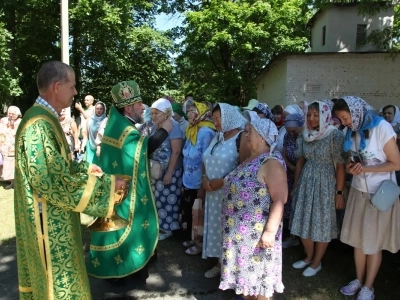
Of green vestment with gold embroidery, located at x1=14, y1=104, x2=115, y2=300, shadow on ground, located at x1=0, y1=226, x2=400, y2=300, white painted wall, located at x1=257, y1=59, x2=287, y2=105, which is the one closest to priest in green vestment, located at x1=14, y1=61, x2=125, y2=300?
green vestment with gold embroidery, located at x1=14, y1=104, x2=115, y2=300

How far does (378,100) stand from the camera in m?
13.9

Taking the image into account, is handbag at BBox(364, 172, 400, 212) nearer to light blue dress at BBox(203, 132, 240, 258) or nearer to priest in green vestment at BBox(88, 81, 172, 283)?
light blue dress at BBox(203, 132, 240, 258)

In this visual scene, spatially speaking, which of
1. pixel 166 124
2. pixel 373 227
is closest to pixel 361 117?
pixel 373 227

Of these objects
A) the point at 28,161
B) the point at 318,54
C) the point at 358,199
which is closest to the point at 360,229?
the point at 358,199

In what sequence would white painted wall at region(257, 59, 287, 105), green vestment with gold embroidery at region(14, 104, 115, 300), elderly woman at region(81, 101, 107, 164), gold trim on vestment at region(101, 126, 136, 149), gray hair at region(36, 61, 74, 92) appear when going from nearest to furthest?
green vestment with gold embroidery at region(14, 104, 115, 300) → gray hair at region(36, 61, 74, 92) → gold trim on vestment at region(101, 126, 136, 149) → elderly woman at region(81, 101, 107, 164) → white painted wall at region(257, 59, 287, 105)

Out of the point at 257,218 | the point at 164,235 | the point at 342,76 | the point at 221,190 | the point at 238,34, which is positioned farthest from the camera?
the point at 238,34

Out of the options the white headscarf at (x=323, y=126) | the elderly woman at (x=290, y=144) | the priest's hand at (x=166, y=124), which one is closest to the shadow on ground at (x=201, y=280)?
the elderly woman at (x=290, y=144)

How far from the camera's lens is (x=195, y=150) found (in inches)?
168

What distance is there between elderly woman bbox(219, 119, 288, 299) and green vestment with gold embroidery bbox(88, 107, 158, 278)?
77 centimetres

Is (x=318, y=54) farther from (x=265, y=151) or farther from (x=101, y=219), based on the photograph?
(x=101, y=219)

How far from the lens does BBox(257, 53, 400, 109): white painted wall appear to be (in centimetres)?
1361

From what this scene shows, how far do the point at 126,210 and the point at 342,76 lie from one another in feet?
42.0

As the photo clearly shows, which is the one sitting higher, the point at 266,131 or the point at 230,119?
the point at 230,119

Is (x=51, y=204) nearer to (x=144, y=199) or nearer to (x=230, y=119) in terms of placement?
(x=144, y=199)
